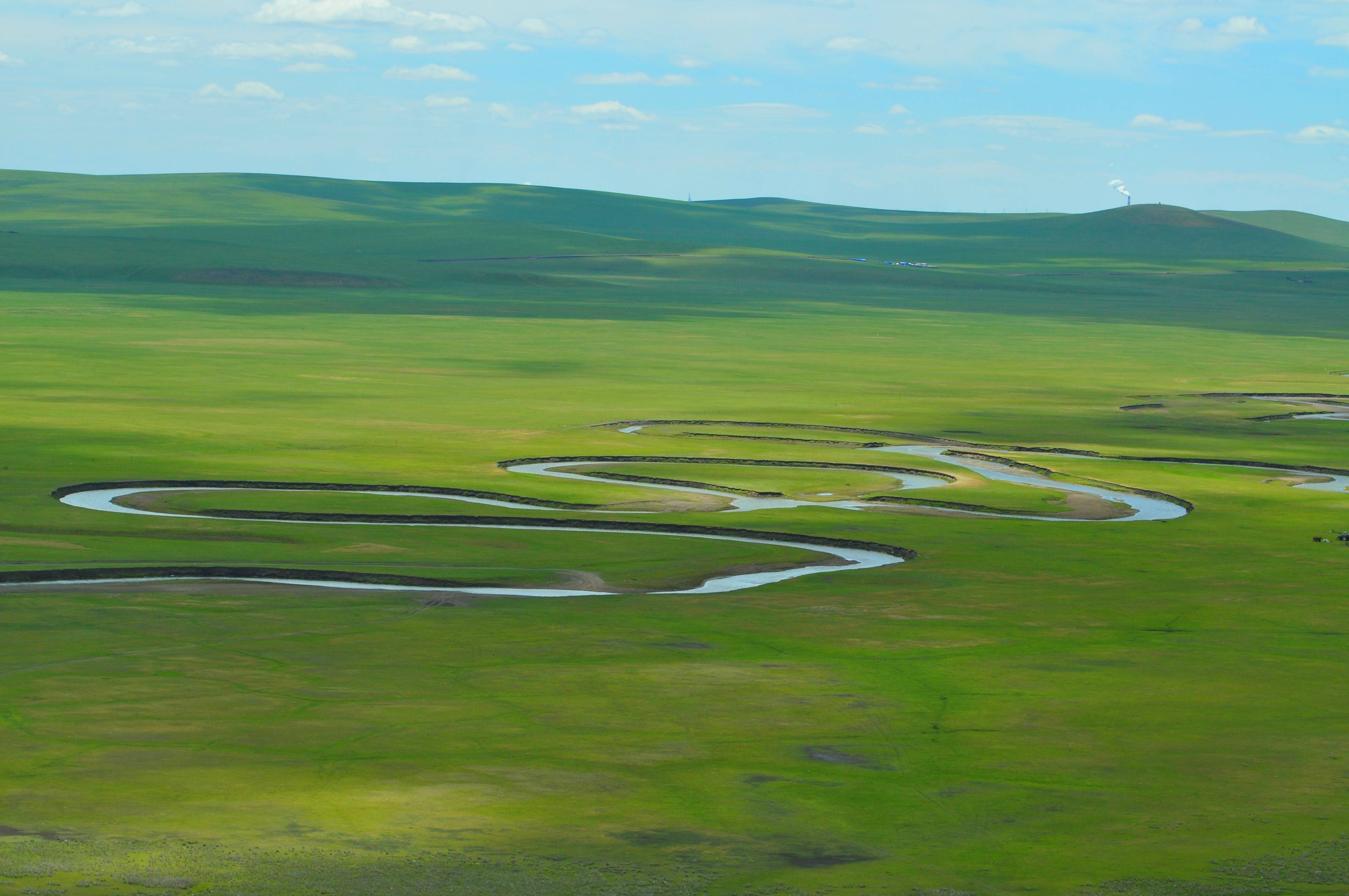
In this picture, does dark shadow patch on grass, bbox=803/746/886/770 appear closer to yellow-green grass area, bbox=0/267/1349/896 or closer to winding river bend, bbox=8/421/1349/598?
yellow-green grass area, bbox=0/267/1349/896

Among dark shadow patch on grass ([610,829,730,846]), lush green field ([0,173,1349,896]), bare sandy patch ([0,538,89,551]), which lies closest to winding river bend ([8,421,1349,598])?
lush green field ([0,173,1349,896])

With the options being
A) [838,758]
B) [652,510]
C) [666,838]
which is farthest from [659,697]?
[652,510]

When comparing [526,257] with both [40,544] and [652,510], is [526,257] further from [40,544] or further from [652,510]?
[40,544]

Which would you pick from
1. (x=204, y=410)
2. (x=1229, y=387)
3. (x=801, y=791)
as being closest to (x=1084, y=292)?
(x=1229, y=387)

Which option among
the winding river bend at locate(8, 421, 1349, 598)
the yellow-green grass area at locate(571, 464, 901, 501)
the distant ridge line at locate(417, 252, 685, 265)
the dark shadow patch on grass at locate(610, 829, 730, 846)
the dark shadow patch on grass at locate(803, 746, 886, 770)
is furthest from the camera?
the distant ridge line at locate(417, 252, 685, 265)

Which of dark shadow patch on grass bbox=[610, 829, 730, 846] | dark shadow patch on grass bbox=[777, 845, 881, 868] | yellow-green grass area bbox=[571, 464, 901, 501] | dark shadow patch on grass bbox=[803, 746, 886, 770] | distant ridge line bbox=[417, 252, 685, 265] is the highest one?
distant ridge line bbox=[417, 252, 685, 265]

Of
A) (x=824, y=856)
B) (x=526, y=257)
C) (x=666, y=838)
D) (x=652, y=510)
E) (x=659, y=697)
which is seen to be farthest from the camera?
(x=526, y=257)
